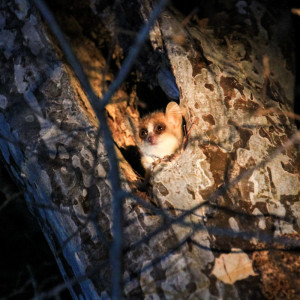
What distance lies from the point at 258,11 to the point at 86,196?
2863mm

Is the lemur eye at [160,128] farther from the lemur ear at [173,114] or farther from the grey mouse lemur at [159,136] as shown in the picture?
the lemur ear at [173,114]

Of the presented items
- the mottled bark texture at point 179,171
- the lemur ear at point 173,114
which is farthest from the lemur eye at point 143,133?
the mottled bark texture at point 179,171

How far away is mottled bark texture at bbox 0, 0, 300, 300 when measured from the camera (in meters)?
1.87

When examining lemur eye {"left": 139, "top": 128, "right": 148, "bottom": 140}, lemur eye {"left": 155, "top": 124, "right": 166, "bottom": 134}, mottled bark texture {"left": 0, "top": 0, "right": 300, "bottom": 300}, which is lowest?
mottled bark texture {"left": 0, "top": 0, "right": 300, "bottom": 300}

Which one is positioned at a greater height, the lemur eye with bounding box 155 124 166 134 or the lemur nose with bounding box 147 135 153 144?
the lemur eye with bounding box 155 124 166 134

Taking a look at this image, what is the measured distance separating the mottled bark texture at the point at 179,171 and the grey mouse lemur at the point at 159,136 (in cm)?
109

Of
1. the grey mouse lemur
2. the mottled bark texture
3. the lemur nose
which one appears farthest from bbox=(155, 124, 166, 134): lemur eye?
the mottled bark texture

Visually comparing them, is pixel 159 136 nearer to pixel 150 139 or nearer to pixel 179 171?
pixel 150 139

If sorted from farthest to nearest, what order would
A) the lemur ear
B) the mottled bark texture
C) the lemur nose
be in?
the lemur nose → the lemur ear → the mottled bark texture

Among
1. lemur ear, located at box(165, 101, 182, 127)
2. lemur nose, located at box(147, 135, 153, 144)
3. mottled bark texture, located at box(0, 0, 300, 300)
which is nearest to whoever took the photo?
mottled bark texture, located at box(0, 0, 300, 300)

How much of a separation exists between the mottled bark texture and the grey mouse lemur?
1.09 meters

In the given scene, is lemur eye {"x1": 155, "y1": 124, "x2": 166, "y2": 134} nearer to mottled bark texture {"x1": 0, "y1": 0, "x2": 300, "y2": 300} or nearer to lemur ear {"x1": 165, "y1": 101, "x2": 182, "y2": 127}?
lemur ear {"x1": 165, "y1": 101, "x2": 182, "y2": 127}

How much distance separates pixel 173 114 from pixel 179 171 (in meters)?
1.57

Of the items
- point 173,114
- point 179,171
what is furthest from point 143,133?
point 179,171
